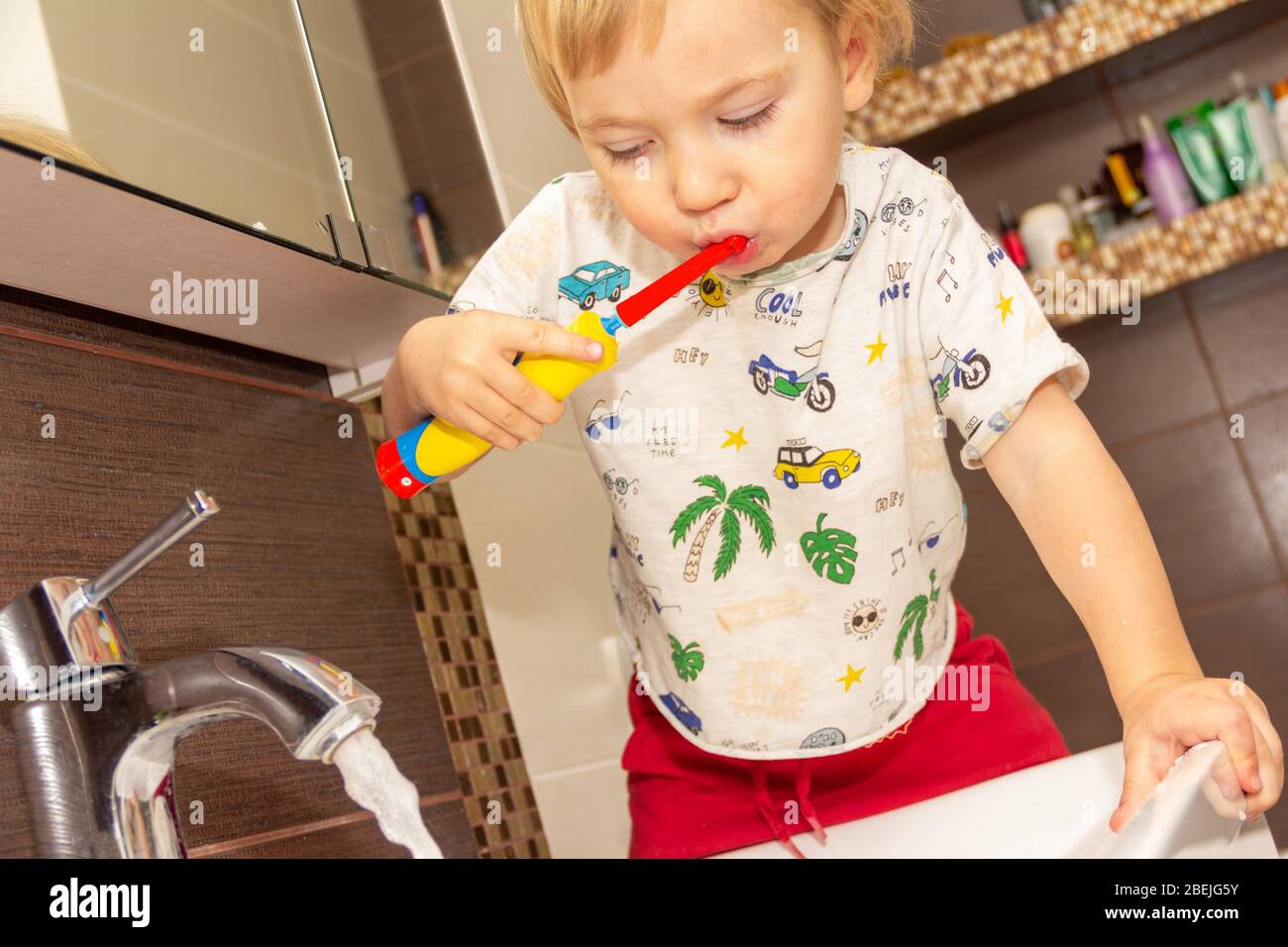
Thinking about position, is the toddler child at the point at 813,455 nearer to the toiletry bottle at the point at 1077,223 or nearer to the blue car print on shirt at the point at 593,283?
the blue car print on shirt at the point at 593,283

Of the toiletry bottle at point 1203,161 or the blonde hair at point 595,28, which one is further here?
the toiletry bottle at point 1203,161

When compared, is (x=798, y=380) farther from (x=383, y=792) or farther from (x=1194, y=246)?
(x=1194, y=246)

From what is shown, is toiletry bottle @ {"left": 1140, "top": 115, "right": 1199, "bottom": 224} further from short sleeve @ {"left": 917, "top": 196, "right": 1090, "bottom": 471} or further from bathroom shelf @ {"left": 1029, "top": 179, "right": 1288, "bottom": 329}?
short sleeve @ {"left": 917, "top": 196, "right": 1090, "bottom": 471}

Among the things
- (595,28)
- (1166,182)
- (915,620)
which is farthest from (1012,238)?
(595,28)

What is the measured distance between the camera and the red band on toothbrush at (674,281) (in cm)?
64

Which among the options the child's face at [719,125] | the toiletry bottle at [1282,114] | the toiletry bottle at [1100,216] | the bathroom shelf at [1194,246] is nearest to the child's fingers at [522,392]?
the child's face at [719,125]

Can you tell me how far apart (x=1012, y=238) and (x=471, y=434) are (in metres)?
1.64

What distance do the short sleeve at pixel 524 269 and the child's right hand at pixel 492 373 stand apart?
0.13 metres

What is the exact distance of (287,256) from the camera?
70 cm

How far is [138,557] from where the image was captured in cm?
51

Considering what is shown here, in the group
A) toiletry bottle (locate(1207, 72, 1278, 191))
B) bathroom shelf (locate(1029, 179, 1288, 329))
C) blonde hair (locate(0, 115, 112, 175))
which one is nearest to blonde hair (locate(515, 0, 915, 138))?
blonde hair (locate(0, 115, 112, 175))

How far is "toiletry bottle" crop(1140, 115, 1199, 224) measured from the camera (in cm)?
193
